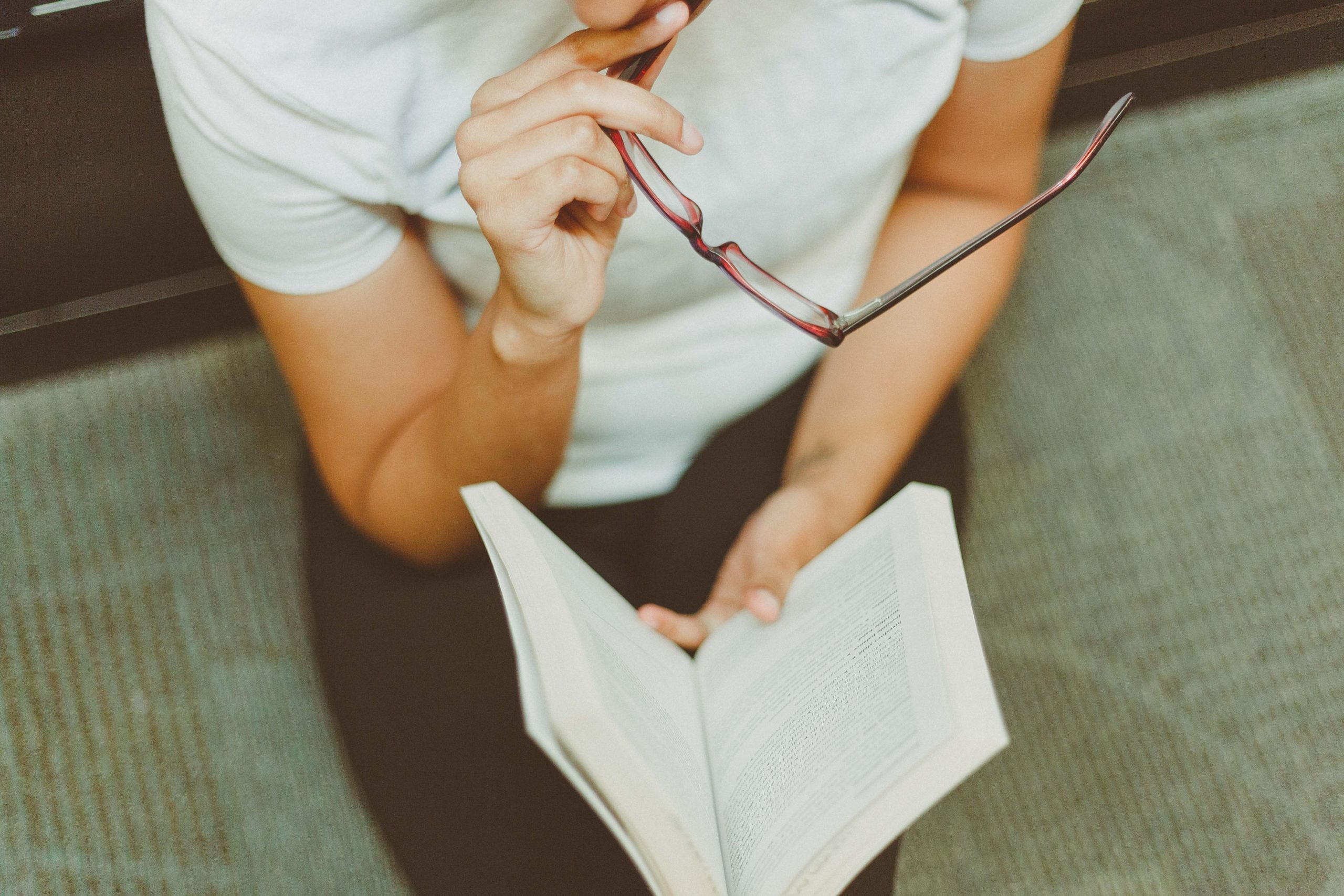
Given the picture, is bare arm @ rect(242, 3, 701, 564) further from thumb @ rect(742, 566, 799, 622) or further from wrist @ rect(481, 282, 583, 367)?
thumb @ rect(742, 566, 799, 622)

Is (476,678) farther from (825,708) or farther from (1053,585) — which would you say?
(1053,585)

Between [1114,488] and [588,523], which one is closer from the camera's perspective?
[588,523]

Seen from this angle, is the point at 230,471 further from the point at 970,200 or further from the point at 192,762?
the point at 970,200

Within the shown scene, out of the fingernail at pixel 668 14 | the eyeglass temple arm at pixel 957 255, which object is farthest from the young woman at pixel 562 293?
the eyeglass temple arm at pixel 957 255

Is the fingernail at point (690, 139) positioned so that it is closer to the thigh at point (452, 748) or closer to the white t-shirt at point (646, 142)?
the white t-shirt at point (646, 142)

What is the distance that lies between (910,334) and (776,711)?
0.37 metres

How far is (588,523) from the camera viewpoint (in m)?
0.79

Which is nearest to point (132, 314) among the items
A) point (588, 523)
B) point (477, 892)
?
point (588, 523)

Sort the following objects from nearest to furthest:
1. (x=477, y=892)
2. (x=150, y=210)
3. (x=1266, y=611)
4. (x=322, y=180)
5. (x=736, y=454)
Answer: (x=322, y=180), (x=477, y=892), (x=736, y=454), (x=150, y=210), (x=1266, y=611)

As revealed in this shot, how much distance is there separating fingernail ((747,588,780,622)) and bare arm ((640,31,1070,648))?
0.31 ft

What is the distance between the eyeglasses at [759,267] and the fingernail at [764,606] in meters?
0.16

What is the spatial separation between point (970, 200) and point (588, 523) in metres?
0.42

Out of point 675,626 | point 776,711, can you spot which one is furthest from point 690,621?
point 776,711

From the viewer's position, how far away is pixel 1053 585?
3.65 ft
